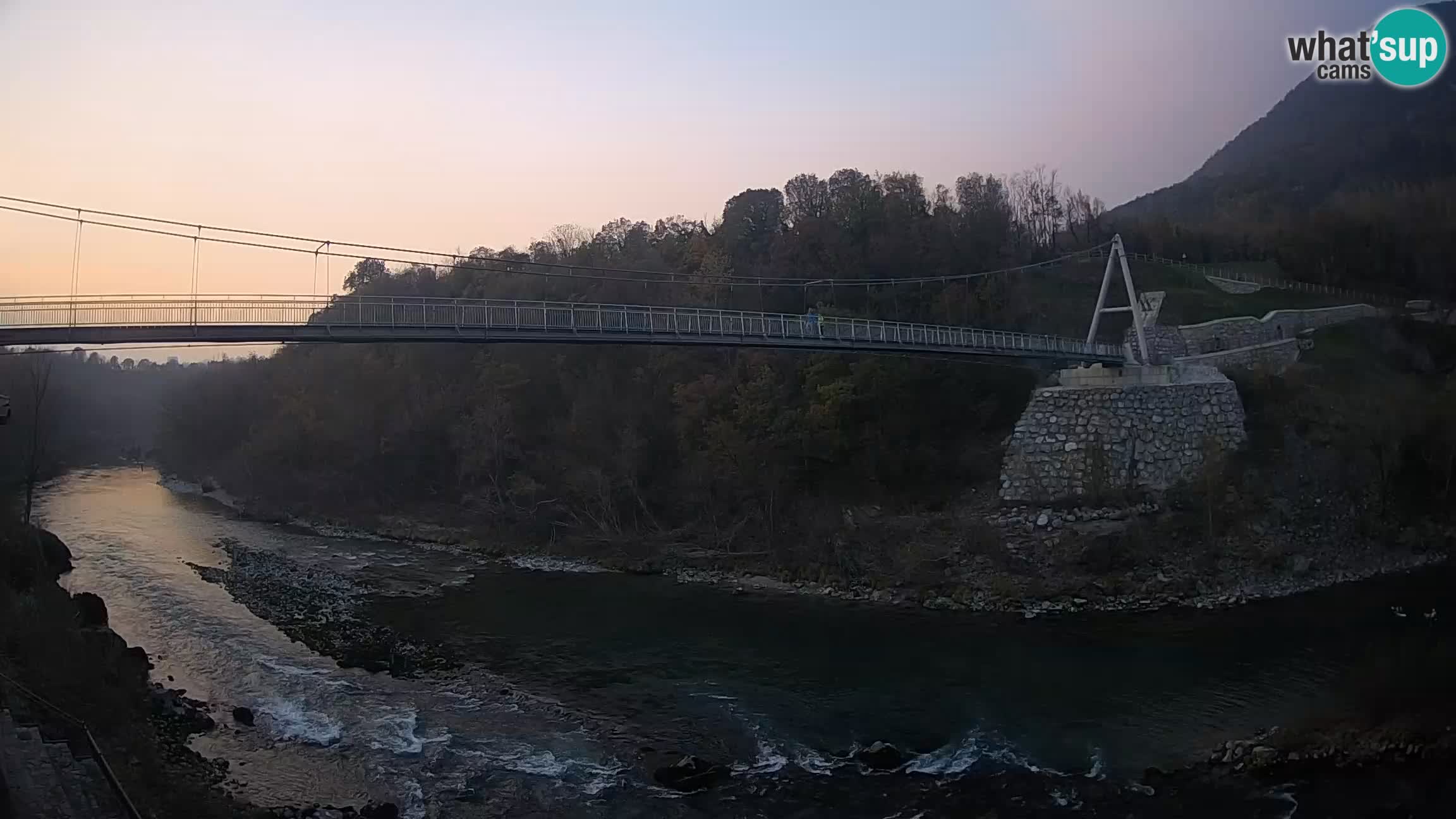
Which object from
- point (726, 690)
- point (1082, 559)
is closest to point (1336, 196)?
point (1082, 559)

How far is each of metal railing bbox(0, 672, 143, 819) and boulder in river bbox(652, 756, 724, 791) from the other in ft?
18.2

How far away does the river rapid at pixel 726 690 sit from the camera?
10.7m

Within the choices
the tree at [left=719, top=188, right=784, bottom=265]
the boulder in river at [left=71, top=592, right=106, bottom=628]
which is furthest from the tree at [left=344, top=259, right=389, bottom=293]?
the boulder in river at [left=71, top=592, right=106, bottom=628]

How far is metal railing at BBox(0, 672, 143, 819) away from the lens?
7.46m

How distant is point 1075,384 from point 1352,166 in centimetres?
4263

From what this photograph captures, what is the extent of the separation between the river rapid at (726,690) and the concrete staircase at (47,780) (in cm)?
225

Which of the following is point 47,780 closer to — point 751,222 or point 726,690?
point 726,690

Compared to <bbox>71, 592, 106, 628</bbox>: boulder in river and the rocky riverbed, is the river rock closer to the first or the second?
the rocky riverbed

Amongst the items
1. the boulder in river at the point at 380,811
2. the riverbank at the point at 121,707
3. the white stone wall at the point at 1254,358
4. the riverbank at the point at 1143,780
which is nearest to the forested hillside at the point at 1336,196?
the white stone wall at the point at 1254,358

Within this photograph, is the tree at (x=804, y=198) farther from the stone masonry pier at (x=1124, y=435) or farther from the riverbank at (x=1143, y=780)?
the riverbank at (x=1143, y=780)

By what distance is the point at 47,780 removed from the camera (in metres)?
7.90

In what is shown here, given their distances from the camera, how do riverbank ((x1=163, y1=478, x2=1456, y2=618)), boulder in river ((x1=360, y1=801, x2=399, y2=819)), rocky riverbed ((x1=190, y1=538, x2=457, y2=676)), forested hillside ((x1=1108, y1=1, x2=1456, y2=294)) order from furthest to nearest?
forested hillside ((x1=1108, y1=1, x2=1456, y2=294)), riverbank ((x1=163, y1=478, x2=1456, y2=618)), rocky riverbed ((x1=190, y1=538, x2=457, y2=676)), boulder in river ((x1=360, y1=801, x2=399, y2=819))

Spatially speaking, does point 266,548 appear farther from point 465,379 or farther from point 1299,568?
point 1299,568

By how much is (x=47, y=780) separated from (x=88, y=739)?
69 cm
